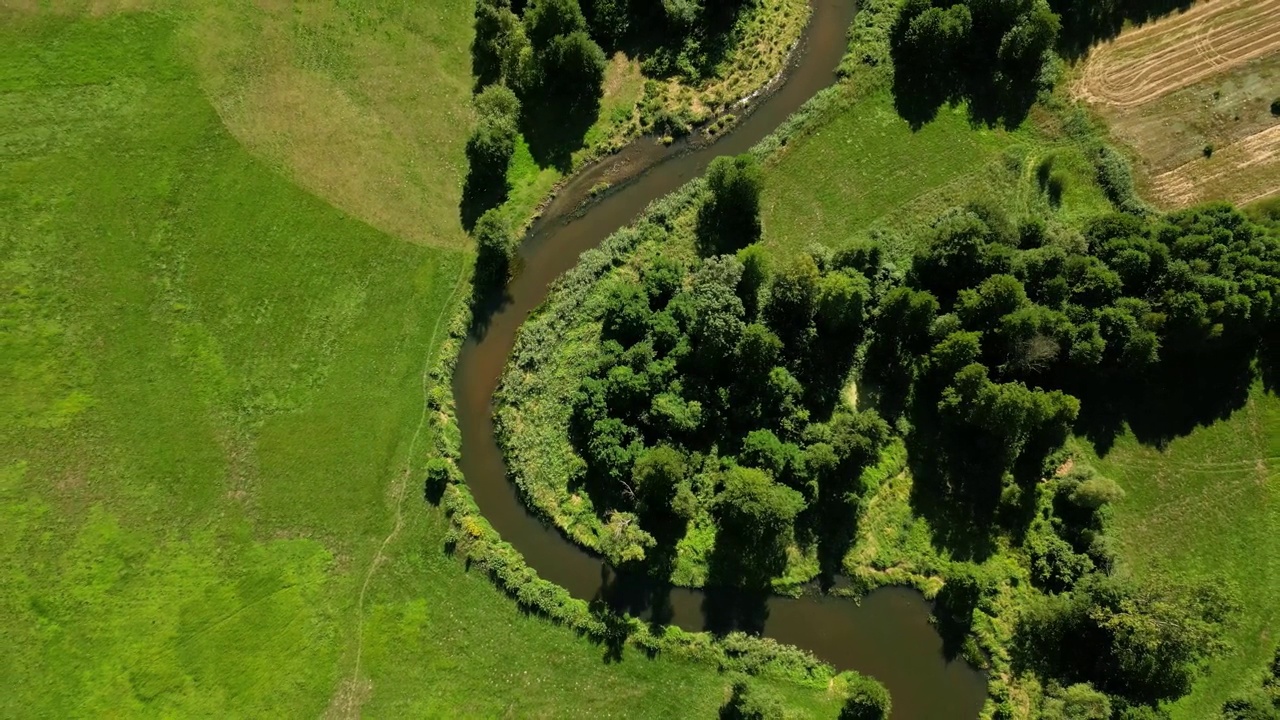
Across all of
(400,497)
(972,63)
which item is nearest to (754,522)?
(400,497)

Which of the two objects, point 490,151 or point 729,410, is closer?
point 729,410

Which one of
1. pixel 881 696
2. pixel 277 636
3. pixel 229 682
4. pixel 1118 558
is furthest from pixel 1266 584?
pixel 229 682

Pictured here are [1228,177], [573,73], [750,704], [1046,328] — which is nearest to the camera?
[750,704]

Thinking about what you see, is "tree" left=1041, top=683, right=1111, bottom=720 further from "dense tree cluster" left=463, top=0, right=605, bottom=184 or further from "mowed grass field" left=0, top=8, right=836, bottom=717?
"dense tree cluster" left=463, top=0, right=605, bottom=184

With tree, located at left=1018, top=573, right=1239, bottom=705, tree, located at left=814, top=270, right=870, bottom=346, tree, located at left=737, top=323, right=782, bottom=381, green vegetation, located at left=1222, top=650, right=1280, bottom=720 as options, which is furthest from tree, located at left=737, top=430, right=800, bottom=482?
green vegetation, located at left=1222, top=650, right=1280, bottom=720

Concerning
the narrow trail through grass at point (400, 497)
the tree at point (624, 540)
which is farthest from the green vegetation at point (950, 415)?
the narrow trail through grass at point (400, 497)

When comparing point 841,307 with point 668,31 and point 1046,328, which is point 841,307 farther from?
point 668,31
